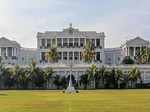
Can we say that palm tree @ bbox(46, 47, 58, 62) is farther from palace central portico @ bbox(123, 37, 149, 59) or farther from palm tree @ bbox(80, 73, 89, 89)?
palace central portico @ bbox(123, 37, 149, 59)

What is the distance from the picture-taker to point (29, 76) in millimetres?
146250

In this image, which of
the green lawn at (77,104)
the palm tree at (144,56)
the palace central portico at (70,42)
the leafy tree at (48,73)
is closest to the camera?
the green lawn at (77,104)

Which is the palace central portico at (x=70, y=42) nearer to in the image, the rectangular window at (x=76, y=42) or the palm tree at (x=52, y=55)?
the rectangular window at (x=76, y=42)

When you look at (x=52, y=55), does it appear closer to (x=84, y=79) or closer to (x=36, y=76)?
(x=84, y=79)

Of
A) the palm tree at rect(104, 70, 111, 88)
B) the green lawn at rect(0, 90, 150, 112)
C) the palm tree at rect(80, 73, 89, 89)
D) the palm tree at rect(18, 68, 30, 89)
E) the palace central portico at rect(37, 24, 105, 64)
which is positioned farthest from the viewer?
the palace central portico at rect(37, 24, 105, 64)

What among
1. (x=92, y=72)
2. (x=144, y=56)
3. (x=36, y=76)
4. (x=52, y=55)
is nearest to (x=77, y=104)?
(x=36, y=76)

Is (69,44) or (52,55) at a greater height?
(69,44)

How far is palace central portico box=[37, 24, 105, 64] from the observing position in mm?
195750

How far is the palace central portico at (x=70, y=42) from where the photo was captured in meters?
196

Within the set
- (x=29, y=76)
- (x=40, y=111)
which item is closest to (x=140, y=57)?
(x=29, y=76)

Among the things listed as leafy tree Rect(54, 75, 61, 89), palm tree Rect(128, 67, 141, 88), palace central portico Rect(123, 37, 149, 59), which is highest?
palace central portico Rect(123, 37, 149, 59)

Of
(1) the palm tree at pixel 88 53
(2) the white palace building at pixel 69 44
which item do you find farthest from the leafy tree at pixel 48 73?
(2) the white palace building at pixel 69 44

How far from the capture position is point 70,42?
19700cm

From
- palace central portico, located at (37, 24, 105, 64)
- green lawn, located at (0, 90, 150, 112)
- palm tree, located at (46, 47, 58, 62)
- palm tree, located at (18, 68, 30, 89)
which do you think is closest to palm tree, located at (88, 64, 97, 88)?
palm tree, located at (18, 68, 30, 89)
